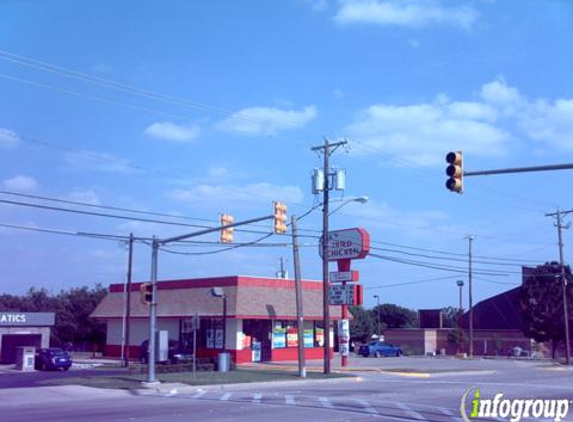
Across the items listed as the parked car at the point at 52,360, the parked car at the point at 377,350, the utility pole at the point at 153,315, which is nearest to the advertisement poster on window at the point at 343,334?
the parked car at the point at 52,360

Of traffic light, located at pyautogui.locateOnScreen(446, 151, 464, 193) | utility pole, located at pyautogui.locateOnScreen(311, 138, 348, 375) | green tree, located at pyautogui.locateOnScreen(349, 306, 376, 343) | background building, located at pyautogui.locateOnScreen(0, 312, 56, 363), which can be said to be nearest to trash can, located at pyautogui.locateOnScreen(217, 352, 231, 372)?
utility pole, located at pyautogui.locateOnScreen(311, 138, 348, 375)

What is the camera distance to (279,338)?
169 feet

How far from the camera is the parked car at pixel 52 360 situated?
45.0m

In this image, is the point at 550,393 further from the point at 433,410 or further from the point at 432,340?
the point at 432,340

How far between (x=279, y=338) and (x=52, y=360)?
Result: 1516 centimetres

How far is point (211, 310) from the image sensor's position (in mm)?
49344

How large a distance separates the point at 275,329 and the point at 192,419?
3395 centimetres

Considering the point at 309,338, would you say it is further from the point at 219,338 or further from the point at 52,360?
the point at 52,360

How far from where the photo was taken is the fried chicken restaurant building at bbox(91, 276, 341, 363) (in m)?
48.5

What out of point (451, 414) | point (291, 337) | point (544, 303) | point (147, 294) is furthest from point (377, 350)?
point (451, 414)

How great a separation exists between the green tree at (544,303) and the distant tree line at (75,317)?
42119 millimetres

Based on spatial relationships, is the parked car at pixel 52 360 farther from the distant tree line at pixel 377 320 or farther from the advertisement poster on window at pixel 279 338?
the distant tree line at pixel 377 320

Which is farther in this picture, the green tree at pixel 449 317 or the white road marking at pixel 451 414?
the green tree at pixel 449 317

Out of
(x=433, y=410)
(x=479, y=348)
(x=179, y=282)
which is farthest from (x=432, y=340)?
(x=433, y=410)
